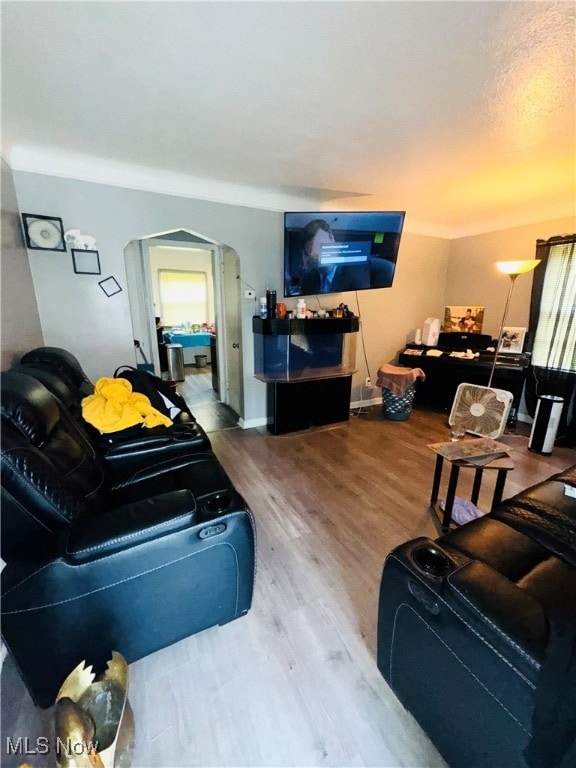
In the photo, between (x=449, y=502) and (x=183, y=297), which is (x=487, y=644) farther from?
(x=183, y=297)

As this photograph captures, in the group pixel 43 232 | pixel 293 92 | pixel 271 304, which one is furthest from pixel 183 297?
pixel 293 92

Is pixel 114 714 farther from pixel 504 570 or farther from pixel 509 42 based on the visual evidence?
pixel 509 42

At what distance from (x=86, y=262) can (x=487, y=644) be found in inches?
126

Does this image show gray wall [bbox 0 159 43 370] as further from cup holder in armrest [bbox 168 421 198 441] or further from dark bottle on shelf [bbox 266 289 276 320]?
dark bottle on shelf [bbox 266 289 276 320]

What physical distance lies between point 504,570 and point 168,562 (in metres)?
1.18

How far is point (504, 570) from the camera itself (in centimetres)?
104

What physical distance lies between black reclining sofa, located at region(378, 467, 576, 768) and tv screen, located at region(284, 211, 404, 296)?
254 centimetres

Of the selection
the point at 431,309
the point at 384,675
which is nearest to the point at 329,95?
the point at 384,675

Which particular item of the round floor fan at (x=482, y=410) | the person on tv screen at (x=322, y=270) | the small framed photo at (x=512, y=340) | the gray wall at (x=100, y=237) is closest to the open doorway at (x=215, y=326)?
the gray wall at (x=100, y=237)

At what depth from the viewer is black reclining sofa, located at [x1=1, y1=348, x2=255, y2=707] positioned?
36.8 inches

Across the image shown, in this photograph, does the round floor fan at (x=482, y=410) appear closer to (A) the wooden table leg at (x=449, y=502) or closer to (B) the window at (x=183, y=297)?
(A) the wooden table leg at (x=449, y=502)

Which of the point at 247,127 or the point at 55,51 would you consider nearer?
the point at 55,51

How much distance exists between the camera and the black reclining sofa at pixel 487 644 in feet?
2.05

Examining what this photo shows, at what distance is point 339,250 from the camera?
9.75 ft
